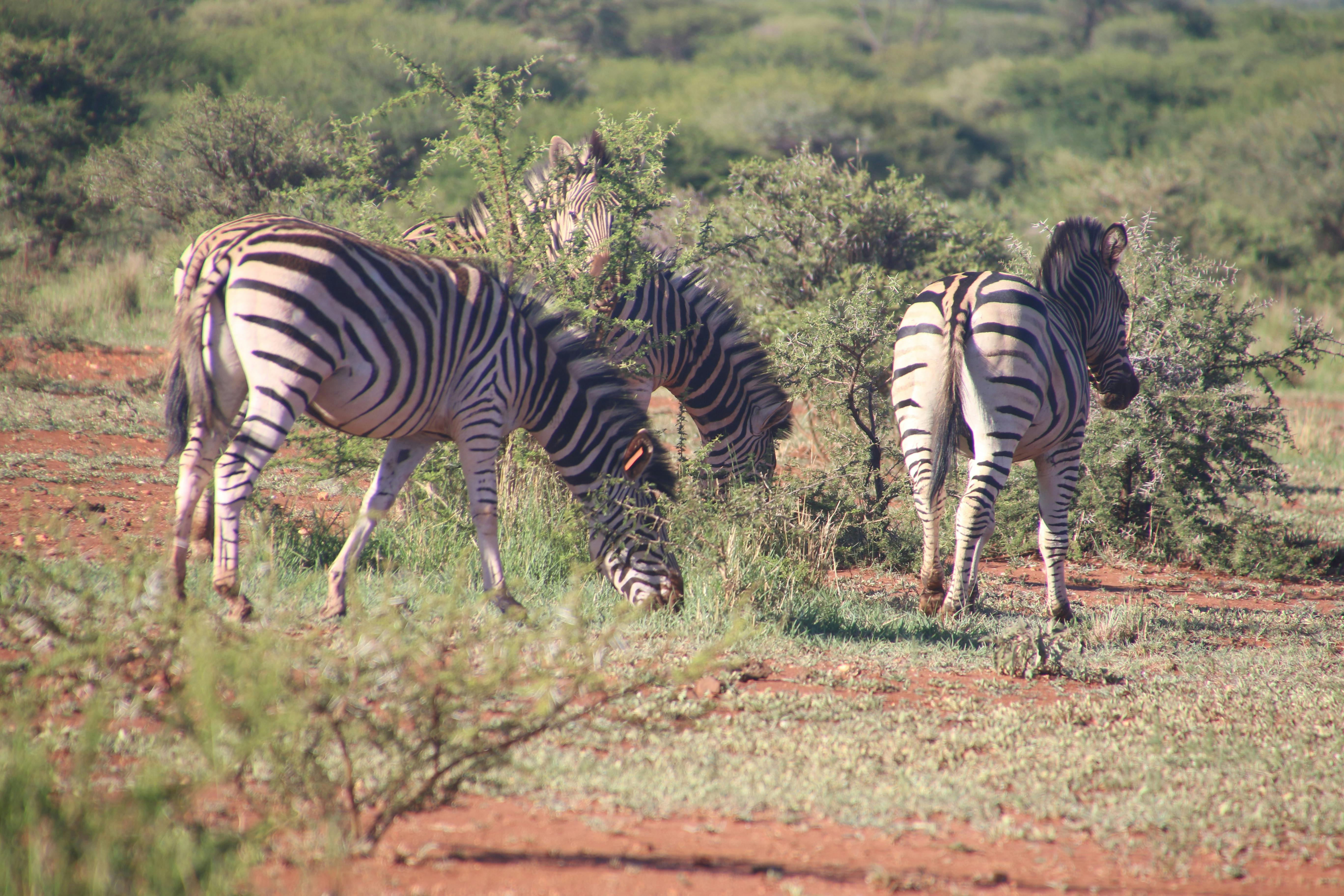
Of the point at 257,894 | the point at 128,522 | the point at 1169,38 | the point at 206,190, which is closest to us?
the point at 257,894

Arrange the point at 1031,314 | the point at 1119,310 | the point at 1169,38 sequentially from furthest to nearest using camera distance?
the point at 1169,38 < the point at 1119,310 < the point at 1031,314

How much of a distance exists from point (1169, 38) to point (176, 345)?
62961mm

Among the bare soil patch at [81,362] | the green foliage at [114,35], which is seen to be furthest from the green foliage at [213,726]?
the green foliage at [114,35]

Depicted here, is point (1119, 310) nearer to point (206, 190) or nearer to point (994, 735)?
point (994, 735)

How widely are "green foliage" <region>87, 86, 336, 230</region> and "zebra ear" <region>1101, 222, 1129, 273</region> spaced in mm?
9544

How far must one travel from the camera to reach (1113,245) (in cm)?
696

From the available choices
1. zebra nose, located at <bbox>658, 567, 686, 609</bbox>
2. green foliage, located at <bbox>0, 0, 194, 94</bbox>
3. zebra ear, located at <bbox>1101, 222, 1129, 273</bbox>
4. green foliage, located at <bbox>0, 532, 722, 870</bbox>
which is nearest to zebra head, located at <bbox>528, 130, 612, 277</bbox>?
zebra nose, located at <bbox>658, 567, 686, 609</bbox>

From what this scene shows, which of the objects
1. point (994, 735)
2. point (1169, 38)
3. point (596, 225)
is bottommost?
point (994, 735)

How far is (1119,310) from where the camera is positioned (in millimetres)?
7082

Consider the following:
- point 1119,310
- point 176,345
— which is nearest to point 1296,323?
point 1119,310

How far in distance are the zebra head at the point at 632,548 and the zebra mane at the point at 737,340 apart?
2.26 meters

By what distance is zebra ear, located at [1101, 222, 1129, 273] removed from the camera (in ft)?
22.7

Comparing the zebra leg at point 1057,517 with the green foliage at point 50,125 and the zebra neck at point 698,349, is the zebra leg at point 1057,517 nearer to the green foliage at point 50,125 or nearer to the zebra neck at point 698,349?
the zebra neck at point 698,349

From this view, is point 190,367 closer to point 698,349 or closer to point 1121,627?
point 698,349
